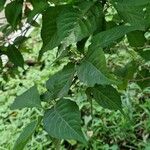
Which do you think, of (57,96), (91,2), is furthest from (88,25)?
(57,96)

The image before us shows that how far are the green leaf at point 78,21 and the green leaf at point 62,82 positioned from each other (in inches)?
2.3

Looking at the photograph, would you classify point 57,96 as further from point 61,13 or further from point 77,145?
point 77,145

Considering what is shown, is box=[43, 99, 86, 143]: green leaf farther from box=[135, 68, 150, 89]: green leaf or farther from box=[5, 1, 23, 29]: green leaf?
box=[135, 68, 150, 89]: green leaf

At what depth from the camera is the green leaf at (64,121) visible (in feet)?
2.28

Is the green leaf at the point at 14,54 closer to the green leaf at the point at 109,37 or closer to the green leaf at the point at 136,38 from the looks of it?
the green leaf at the point at 136,38

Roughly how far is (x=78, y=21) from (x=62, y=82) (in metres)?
0.13

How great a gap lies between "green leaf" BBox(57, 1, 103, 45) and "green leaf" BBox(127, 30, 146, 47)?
0.22 metres

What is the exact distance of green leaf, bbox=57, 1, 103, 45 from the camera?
0.80m

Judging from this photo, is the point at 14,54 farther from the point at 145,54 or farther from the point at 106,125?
the point at 106,125

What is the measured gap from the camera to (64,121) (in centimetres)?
72

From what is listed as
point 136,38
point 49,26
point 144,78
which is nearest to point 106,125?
point 144,78

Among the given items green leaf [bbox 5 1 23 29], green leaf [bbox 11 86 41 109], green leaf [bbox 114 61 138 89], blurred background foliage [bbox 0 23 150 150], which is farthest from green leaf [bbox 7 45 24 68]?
blurred background foliage [bbox 0 23 150 150]

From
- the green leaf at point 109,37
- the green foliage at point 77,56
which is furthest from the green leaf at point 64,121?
the green leaf at point 109,37

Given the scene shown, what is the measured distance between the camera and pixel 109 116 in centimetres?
270
